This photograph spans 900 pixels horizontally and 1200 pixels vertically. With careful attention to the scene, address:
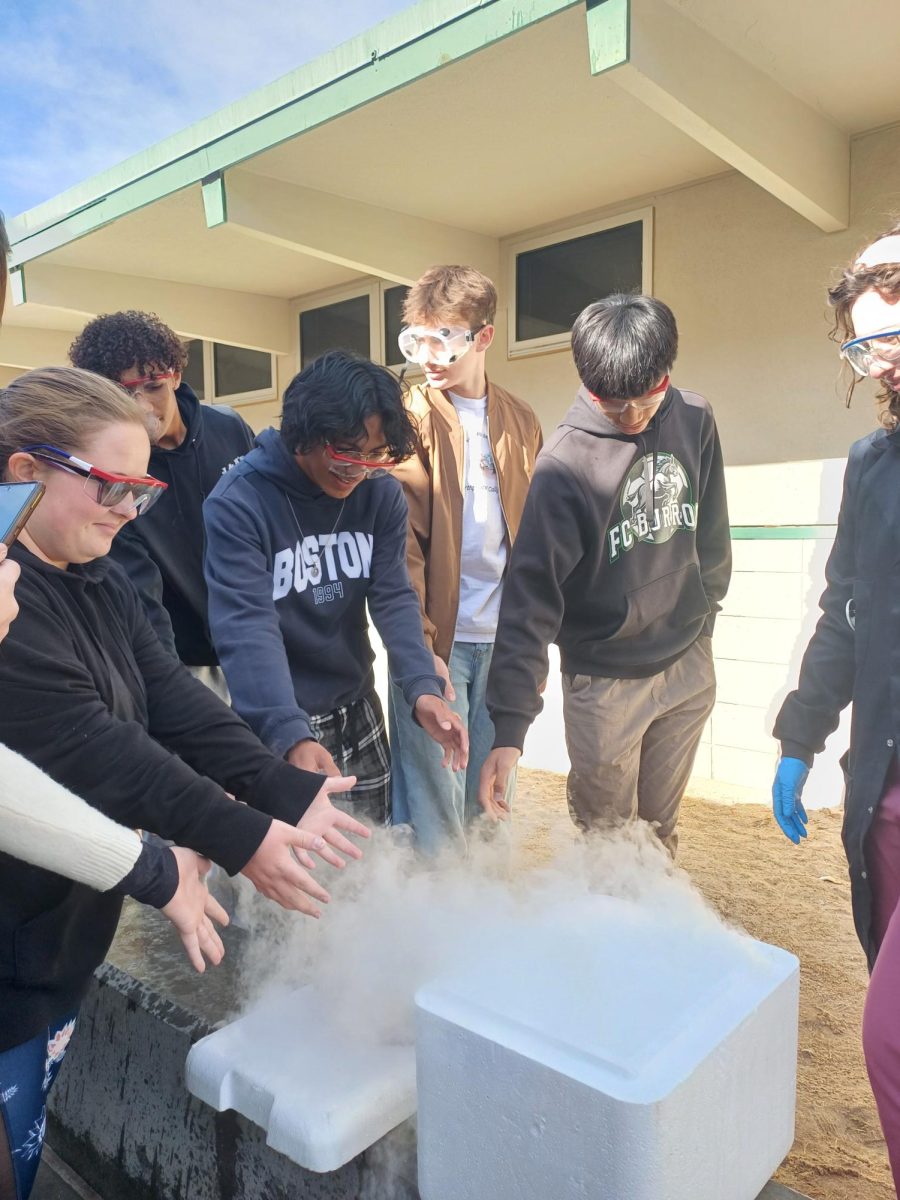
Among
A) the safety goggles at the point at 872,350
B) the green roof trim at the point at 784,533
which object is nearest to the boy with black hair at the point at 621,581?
the safety goggles at the point at 872,350

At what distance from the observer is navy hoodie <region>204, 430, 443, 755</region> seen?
7.07ft

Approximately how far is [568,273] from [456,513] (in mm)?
4063

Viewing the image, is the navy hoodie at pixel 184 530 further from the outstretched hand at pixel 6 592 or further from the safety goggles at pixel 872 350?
the safety goggles at pixel 872 350

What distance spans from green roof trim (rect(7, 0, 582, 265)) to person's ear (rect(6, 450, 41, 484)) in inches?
137

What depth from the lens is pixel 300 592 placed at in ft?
7.94

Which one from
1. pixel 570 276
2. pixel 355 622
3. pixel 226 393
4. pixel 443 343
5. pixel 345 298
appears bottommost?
pixel 355 622

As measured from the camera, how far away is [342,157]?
5488mm

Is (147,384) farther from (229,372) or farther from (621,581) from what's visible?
(229,372)

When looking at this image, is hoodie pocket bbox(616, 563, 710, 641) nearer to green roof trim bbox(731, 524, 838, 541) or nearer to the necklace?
the necklace

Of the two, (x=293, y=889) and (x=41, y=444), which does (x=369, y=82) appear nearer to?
(x=41, y=444)

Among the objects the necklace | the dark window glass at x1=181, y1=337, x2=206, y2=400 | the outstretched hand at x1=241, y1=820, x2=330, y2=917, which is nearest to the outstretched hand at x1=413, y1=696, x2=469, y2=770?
the necklace

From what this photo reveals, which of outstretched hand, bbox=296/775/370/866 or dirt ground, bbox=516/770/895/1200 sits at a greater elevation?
outstretched hand, bbox=296/775/370/866

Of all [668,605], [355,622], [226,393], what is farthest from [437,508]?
[226,393]

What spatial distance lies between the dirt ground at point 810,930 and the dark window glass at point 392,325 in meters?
3.87
